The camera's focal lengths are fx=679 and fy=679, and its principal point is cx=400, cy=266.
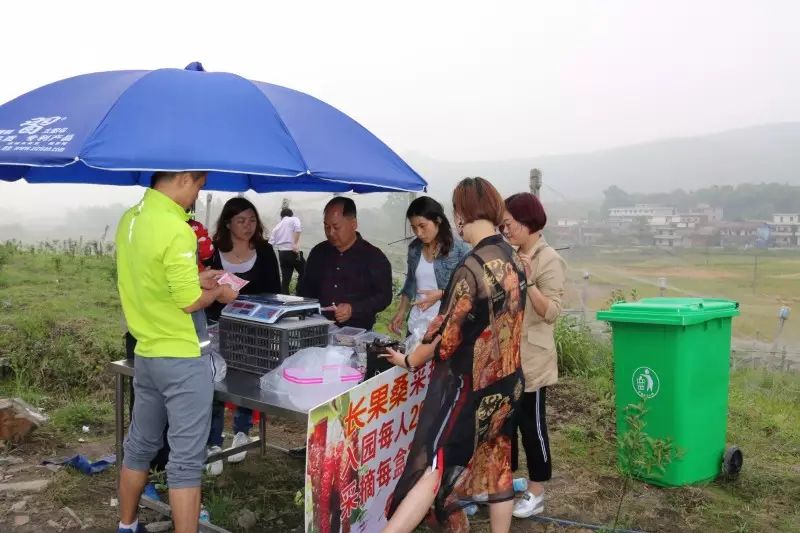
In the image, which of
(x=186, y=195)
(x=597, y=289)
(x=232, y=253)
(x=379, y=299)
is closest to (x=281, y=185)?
(x=232, y=253)

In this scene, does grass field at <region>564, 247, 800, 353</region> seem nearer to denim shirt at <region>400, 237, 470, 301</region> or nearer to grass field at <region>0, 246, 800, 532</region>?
grass field at <region>0, 246, 800, 532</region>

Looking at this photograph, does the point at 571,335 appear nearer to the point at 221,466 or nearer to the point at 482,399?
the point at 221,466

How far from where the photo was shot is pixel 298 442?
14.7 feet

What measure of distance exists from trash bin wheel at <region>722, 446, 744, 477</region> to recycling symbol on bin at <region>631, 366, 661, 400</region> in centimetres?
71

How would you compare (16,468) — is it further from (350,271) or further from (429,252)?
(429,252)

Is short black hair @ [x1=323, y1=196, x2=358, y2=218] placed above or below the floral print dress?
above

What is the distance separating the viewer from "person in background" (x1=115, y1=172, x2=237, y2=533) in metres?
2.37

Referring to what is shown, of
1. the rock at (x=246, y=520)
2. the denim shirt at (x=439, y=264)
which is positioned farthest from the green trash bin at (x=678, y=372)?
the rock at (x=246, y=520)

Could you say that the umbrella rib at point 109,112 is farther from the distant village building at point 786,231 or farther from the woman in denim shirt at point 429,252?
the distant village building at point 786,231

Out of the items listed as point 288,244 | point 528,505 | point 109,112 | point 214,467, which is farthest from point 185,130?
point 288,244

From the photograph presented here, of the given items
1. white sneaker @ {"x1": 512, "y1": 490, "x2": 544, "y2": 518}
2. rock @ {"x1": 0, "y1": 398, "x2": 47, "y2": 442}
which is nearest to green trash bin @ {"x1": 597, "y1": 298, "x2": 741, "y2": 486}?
white sneaker @ {"x1": 512, "y1": 490, "x2": 544, "y2": 518}

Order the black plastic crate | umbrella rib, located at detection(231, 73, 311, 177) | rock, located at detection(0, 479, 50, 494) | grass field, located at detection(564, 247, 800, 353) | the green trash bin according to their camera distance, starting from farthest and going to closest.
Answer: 1. grass field, located at detection(564, 247, 800, 353)
2. rock, located at detection(0, 479, 50, 494)
3. the green trash bin
4. the black plastic crate
5. umbrella rib, located at detection(231, 73, 311, 177)

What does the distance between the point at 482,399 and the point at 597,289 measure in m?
7.06

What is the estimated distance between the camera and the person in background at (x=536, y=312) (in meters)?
3.07
